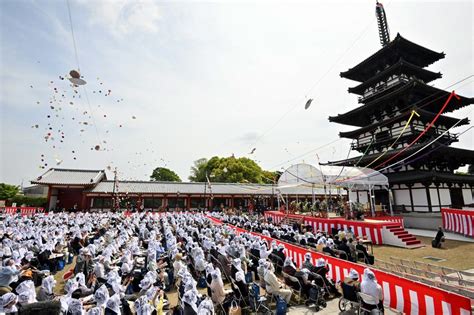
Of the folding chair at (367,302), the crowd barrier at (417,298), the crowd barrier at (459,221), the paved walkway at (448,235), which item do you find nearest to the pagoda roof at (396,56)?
the crowd barrier at (459,221)

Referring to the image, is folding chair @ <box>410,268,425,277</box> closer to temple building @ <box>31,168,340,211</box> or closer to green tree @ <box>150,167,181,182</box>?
temple building @ <box>31,168,340,211</box>

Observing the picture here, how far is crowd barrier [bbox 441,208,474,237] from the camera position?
1266 centimetres

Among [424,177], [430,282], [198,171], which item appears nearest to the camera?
[430,282]

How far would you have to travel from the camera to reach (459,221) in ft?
43.8

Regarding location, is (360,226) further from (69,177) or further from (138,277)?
(69,177)

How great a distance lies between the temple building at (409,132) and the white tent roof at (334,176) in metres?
1.13

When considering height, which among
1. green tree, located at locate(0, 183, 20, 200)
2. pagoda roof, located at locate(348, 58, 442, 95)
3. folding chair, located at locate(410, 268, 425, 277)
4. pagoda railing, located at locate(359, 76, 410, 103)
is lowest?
folding chair, located at locate(410, 268, 425, 277)

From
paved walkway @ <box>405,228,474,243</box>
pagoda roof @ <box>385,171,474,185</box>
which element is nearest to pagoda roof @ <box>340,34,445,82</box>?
pagoda roof @ <box>385,171,474,185</box>

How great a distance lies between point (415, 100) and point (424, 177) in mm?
7892

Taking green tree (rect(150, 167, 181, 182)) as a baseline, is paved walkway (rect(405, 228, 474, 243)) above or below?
below

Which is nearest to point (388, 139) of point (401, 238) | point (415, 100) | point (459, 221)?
point (415, 100)

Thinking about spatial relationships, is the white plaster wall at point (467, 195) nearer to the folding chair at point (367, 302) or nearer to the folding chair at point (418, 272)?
the folding chair at point (418, 272)

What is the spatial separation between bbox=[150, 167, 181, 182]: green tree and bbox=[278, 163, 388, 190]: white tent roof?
42.9 metres

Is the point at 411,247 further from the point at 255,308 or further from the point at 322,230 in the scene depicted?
the point at 255,308
